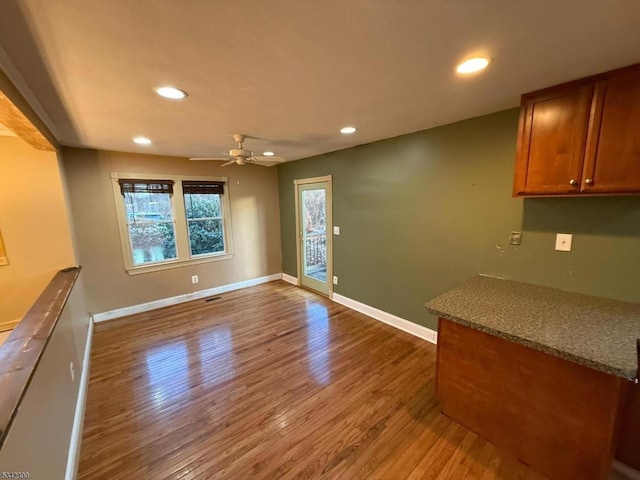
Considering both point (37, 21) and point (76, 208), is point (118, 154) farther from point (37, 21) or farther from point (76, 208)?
point (37, 21)

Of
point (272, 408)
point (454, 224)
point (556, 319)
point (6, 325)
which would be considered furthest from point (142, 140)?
point (556, 319)

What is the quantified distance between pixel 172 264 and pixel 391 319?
3424 mm

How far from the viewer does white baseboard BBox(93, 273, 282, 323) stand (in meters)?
3.74

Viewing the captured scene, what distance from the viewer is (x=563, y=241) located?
2.03 meters

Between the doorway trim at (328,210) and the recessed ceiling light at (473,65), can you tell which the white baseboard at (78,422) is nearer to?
A: the doorway trim at (328,210)

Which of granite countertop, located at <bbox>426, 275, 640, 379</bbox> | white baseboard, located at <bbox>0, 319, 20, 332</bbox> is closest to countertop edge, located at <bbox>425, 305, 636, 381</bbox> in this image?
granite countertop, located at <bbox>426, 275, 640, 379</bbox>

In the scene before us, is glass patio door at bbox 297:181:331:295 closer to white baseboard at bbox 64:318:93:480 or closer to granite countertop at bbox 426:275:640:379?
granite countertop at bbox 426:275:640:379

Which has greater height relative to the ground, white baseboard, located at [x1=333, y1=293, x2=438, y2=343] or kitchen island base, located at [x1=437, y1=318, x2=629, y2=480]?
kitchen island base, located at [x1=437, y1=318, x2=629, y2=480]

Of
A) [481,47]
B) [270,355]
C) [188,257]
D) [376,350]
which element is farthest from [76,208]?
[481,47]

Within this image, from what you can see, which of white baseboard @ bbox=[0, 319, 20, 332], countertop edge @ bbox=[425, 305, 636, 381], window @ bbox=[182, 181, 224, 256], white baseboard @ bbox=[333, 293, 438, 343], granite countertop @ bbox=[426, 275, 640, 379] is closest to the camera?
countertop edge @ bbox=[425, 305, 636, 381]

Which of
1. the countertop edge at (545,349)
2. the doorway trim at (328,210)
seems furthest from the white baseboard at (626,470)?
the doorway trim at (328,210)

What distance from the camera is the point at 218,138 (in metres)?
2.96

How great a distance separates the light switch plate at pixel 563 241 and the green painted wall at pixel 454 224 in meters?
0.03

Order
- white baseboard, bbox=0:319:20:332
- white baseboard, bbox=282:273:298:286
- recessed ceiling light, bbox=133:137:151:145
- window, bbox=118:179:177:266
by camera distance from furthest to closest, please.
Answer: white baseboard, bbox=282:273:298:286, window, bbox=118:179:177:266, recessed ceiling light, bbox=133:137:151:145, white baseboard, bbox=0:319:20:332
